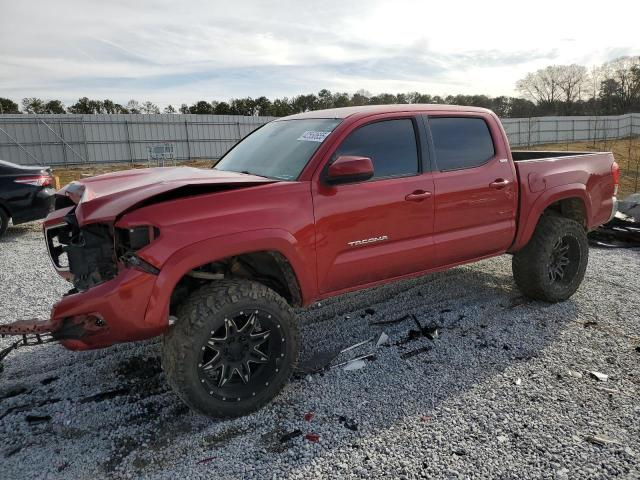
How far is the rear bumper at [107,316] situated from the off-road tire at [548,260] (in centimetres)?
A: 353

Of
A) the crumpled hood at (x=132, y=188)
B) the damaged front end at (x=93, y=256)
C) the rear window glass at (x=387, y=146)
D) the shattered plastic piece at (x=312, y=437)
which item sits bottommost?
the shattered plastic piece at (x=312, y=437)

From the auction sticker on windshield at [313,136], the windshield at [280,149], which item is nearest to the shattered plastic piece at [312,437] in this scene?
the windshield at [280,149]

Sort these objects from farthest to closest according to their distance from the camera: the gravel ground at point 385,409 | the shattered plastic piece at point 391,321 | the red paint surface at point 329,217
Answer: the shattered plastic piece at point 391,321
the red paint surface at point 329,217
the gravel ground at point 385,409

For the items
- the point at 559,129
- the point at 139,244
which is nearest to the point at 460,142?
the point at 139,244

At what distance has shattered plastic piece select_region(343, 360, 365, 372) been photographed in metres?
3.68

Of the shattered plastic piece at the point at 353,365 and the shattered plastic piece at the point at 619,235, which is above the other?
the shattered plastic piece at the point at 619,235

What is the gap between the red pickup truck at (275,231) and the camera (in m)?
2.80

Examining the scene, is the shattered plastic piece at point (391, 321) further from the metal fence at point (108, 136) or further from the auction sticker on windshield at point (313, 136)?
the metal fence at point (108, 136)

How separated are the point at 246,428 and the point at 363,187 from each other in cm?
179

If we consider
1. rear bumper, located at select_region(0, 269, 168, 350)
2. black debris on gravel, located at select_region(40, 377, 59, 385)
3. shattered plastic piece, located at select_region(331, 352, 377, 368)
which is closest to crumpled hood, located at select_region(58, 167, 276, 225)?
rear bumper, located at select_region(0, 269, 168, 350)

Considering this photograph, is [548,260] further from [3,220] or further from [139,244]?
[3,220]

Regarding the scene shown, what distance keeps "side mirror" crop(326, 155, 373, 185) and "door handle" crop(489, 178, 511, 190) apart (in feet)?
4.93

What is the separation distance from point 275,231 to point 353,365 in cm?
131

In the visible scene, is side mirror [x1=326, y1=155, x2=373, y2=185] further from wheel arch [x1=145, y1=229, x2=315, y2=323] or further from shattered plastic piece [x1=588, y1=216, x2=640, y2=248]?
shattered plastic piece [x1=588, y1=216, x2=640, y2=248]
